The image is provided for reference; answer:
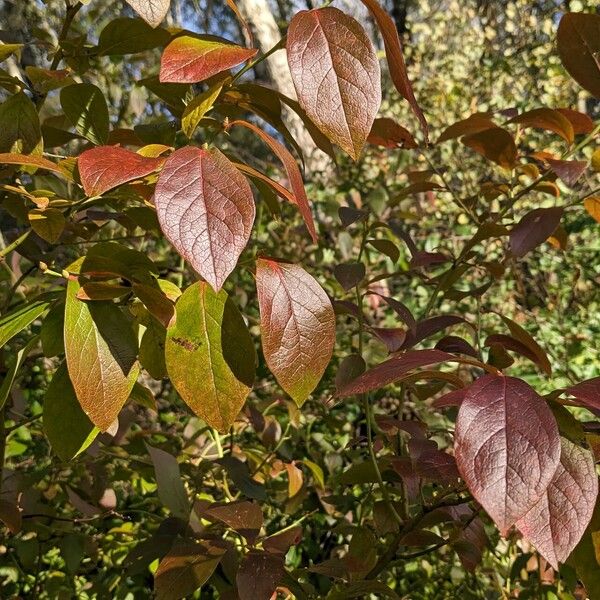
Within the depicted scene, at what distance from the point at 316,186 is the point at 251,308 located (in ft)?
2.30

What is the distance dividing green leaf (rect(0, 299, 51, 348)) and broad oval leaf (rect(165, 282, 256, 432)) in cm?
16

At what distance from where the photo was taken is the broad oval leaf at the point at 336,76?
22.1 inches

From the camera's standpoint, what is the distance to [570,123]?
37.4 inches

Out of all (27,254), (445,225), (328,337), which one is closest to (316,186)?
(445,225)

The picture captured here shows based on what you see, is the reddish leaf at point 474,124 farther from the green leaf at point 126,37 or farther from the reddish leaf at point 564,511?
the reddish leaf at point 564,511

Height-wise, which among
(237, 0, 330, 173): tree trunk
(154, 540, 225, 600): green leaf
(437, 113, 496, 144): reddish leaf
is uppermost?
(437, 113, 496, 144): reddish leaf

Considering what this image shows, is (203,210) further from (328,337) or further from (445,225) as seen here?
(445,225)

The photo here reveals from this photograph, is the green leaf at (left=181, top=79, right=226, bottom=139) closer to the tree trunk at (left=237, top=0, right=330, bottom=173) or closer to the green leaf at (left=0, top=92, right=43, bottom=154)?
the green leaf at (left=0, top=92, right=43, bottom=154)

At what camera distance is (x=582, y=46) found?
85 centimetres

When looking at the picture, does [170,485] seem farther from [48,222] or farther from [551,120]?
[551,120]

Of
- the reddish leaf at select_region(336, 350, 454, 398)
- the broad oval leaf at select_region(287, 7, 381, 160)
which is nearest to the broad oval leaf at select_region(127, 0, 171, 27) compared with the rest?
the broad oval leaf at select_region(287, 7, 381, 160)

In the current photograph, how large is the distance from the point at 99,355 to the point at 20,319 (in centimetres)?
11

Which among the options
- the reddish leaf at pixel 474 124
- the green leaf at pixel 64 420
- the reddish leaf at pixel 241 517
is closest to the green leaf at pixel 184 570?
the reddish leaf at pixel 241 517

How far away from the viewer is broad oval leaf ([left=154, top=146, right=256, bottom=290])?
0.53m
